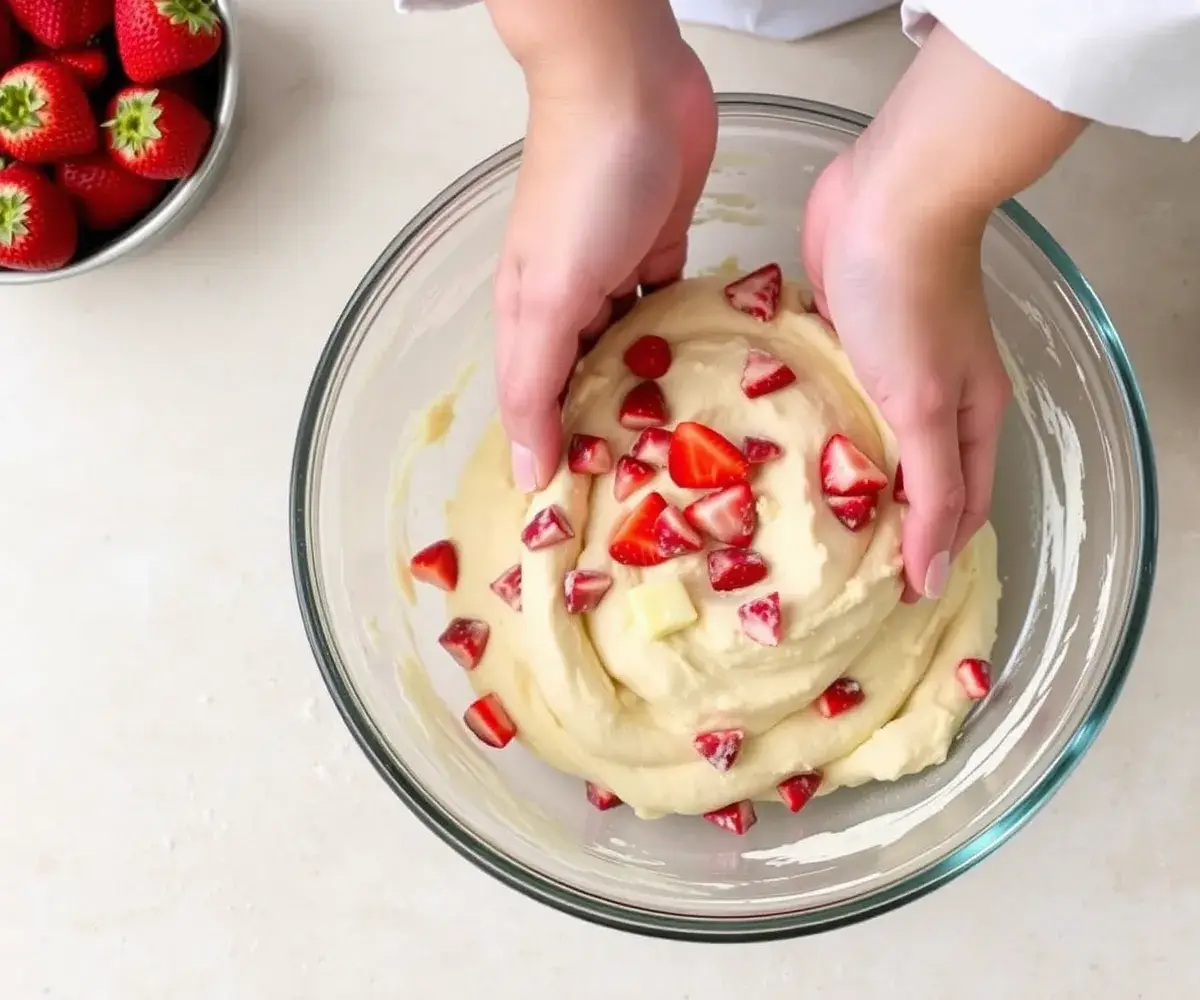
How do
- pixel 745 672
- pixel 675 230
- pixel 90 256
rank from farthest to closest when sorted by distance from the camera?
pixel 90 256 < pixel 675 230 < pixel 745 672

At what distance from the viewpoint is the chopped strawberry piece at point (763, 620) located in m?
1.21

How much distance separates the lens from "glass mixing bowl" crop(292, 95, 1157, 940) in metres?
1.30

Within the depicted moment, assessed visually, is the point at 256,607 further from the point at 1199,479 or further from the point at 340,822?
the point at 1199,479

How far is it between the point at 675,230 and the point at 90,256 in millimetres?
760

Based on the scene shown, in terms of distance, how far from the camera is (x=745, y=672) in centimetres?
127

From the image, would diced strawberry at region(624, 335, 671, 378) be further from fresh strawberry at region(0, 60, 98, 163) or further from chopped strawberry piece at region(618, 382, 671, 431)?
fresh strawberry at region(0, 60, 98, 163)

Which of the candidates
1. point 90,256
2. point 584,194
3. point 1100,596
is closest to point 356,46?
point 90,256

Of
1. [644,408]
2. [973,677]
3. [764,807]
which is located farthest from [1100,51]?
[764,807]

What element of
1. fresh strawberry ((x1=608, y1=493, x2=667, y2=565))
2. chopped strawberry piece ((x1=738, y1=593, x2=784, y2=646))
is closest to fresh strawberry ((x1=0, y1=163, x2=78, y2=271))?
fresh strawberry ((x1=608, y1=493, x2=667, y2=565))

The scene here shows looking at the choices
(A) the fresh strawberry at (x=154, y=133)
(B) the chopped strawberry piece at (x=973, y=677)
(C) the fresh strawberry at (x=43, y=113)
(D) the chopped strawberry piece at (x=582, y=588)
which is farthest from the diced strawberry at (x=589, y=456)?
(C) the fresh strawberry at (x=43, y=113)

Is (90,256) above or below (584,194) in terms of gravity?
below

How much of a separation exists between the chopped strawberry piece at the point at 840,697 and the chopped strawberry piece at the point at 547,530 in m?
0.33

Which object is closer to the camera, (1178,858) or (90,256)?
(1178,858)

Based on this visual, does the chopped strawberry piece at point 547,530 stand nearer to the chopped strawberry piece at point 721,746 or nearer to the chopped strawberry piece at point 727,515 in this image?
the chopped strawberry piece at point 727,515
